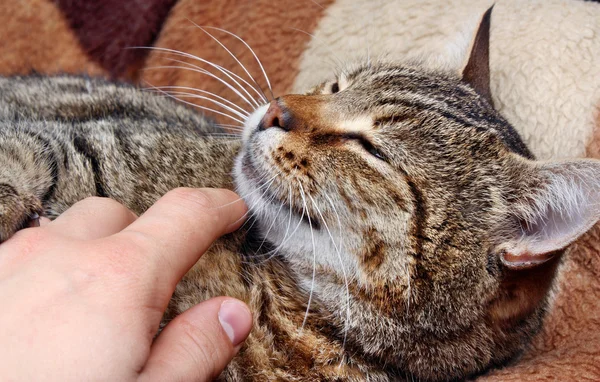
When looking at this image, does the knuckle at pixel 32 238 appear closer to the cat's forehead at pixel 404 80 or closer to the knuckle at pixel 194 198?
the knuckle at pixel 194 198

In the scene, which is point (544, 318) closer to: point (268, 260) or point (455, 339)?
point (455, 339)

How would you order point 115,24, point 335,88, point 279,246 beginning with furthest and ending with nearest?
point 115,24 < point 335,88 < point 279,246

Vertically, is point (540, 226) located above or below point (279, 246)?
above

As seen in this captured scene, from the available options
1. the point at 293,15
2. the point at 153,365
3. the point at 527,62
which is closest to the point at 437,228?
the point at 153,365

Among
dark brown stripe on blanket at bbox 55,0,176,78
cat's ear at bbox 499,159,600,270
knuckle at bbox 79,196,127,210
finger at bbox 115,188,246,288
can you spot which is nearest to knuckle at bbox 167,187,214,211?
finger at bbox 115,188,246,288

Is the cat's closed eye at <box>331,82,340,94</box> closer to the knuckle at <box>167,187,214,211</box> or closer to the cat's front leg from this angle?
the knuckle at <box>167,187,214,211</box>

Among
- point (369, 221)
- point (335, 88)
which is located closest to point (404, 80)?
point (335, 88)

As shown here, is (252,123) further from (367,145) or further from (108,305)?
(108,305)
